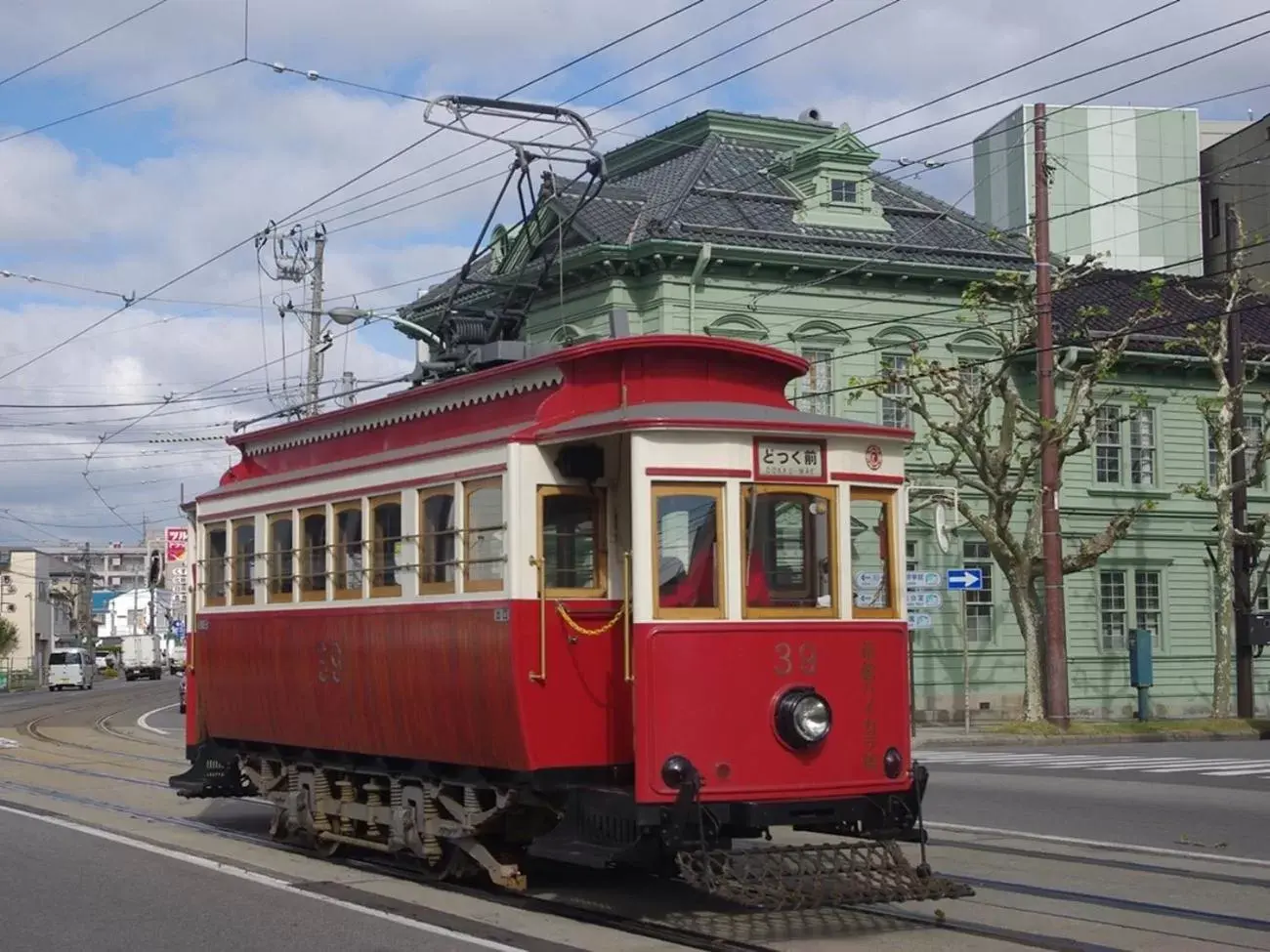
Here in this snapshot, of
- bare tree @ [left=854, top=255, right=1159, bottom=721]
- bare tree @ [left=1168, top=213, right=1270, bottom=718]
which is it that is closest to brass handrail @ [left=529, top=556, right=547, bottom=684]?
bare tree @ [left=854, top=255, right=1159, bottom=721]

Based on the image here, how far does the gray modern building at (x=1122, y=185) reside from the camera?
173 ft

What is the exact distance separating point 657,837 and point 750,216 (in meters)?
27.3

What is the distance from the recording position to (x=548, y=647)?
425 inches

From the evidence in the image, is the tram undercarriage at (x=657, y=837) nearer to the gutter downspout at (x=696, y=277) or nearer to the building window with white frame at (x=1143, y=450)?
the gutter downspout at (x=696, y=277)

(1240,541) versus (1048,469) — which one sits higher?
(1048,469)

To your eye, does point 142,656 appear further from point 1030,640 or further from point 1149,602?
point 1030,640

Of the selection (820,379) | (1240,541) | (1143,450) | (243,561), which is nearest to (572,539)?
(243,561)

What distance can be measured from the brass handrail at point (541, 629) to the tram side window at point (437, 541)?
932mm

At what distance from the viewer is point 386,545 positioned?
41.0 ft

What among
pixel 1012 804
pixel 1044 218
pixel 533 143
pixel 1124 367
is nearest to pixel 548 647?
pixel 533 143

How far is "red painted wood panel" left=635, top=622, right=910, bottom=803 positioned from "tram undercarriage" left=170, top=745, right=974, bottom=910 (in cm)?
13

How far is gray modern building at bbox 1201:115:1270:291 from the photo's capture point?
169 feet

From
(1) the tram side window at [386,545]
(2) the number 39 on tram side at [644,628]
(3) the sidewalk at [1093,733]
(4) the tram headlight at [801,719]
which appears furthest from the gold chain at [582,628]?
(3) the sidewalk at [1093,733]

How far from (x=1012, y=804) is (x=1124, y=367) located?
928 inches
